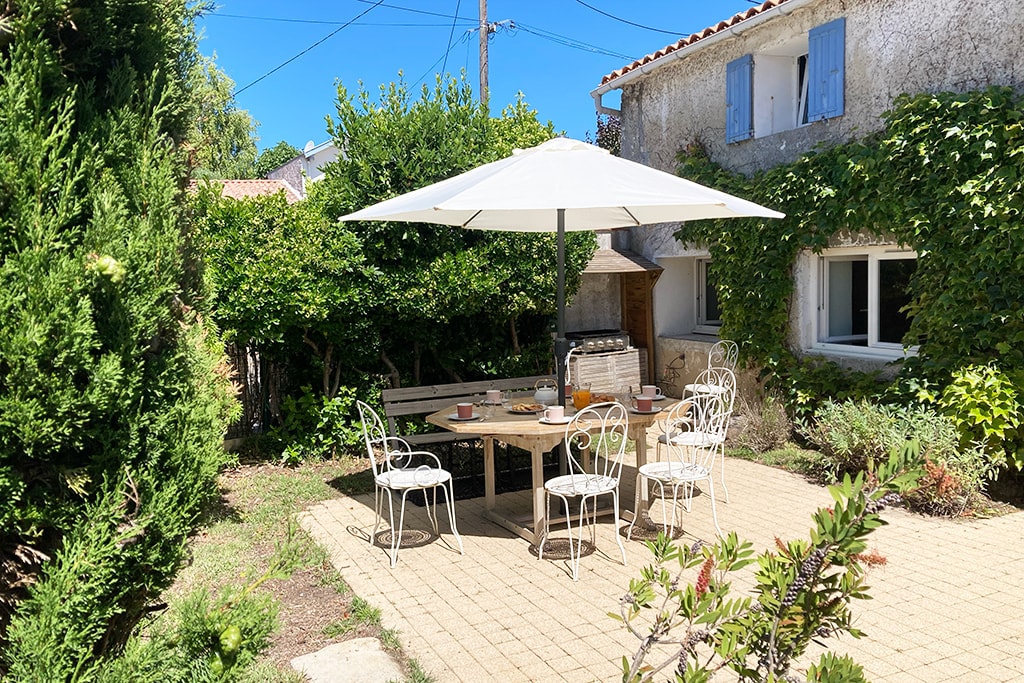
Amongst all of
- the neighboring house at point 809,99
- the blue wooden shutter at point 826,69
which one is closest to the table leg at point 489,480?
the neighboring house at point 809,99

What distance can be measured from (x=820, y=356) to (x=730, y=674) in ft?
19.1

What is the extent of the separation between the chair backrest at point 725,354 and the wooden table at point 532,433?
339cm

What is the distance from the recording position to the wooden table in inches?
212

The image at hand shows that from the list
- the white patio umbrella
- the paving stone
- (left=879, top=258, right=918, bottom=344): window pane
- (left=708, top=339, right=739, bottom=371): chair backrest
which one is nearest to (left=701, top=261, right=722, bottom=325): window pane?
(left=708, top=339, right=739, bottom=371): chair backrest

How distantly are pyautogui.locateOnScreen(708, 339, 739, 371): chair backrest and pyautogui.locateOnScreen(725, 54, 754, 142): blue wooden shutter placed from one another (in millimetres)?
2643

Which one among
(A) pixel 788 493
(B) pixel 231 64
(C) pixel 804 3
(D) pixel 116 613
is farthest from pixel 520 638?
(B) pixel 231 64

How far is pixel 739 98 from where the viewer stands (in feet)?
31.6

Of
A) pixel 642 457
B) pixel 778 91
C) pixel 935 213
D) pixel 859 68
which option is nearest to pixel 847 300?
pixel 935 213

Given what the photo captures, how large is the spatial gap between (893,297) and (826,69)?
2651mm

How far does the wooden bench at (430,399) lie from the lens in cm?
688

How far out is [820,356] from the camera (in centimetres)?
873

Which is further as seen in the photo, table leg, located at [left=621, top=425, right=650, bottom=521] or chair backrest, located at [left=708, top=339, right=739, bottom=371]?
chair backrest, located at [left=708, top=339, right=739, bottom=371]

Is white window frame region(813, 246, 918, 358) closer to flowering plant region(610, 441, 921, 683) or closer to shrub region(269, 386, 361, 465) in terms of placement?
shrub region(269, 386, 361, 465)

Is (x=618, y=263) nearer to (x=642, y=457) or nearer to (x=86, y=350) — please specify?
(x=642, y=457)
